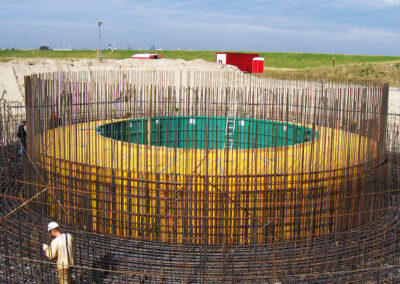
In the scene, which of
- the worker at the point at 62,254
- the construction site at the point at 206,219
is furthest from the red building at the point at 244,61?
the worker at the point at 62,254

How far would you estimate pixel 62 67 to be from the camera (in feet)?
79.1

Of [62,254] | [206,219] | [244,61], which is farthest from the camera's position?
[244,61]

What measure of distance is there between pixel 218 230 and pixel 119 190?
5.80 ft

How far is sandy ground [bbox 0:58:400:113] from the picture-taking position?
20.9 m

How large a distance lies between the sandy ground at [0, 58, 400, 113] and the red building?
923 cm

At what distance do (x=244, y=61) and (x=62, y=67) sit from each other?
57.9 ft

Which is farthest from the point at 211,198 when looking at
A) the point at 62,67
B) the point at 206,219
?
the point at 62,67

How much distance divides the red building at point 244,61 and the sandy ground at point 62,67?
923 centimetres

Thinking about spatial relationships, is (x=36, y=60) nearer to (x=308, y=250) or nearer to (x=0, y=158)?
(x=0, y=158)

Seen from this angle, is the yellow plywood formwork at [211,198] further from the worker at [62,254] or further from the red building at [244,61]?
the red building at [244,61]

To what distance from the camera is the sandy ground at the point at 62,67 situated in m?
20.9

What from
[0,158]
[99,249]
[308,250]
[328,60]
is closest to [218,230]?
[308,250]

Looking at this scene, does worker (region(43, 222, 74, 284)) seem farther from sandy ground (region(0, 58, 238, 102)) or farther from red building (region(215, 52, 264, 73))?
red building (region(215, 52, 264, 73))

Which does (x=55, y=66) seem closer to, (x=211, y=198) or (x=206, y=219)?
(x=211, y=198)
